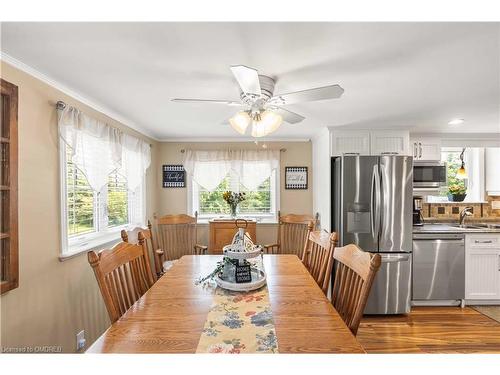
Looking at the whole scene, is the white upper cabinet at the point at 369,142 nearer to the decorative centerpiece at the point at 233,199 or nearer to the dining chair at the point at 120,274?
the decorative centerpiece at the point at 233,199

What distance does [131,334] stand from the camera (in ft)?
3.38

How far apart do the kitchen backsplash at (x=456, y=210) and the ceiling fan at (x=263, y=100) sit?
9.93ft

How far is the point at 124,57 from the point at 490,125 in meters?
3.94

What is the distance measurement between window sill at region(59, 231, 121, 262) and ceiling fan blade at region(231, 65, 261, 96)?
5.79ft

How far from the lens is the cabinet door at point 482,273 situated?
3.15 meters

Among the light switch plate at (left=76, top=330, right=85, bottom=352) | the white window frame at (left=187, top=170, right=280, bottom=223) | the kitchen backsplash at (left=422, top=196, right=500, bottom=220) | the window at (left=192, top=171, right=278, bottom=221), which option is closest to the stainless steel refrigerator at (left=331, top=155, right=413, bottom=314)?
the kitchen backsplash at (left=422, top=196, right=500, bottom=220)

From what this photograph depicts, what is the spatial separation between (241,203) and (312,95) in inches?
108

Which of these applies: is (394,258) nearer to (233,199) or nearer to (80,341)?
(233,199)

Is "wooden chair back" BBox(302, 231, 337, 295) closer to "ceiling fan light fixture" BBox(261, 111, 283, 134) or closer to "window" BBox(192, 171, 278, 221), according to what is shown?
"ceiling fan light fixture" BBox(261, 111, 283, 134)

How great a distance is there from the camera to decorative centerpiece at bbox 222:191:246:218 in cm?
371

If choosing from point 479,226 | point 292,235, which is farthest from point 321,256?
point 479,226
